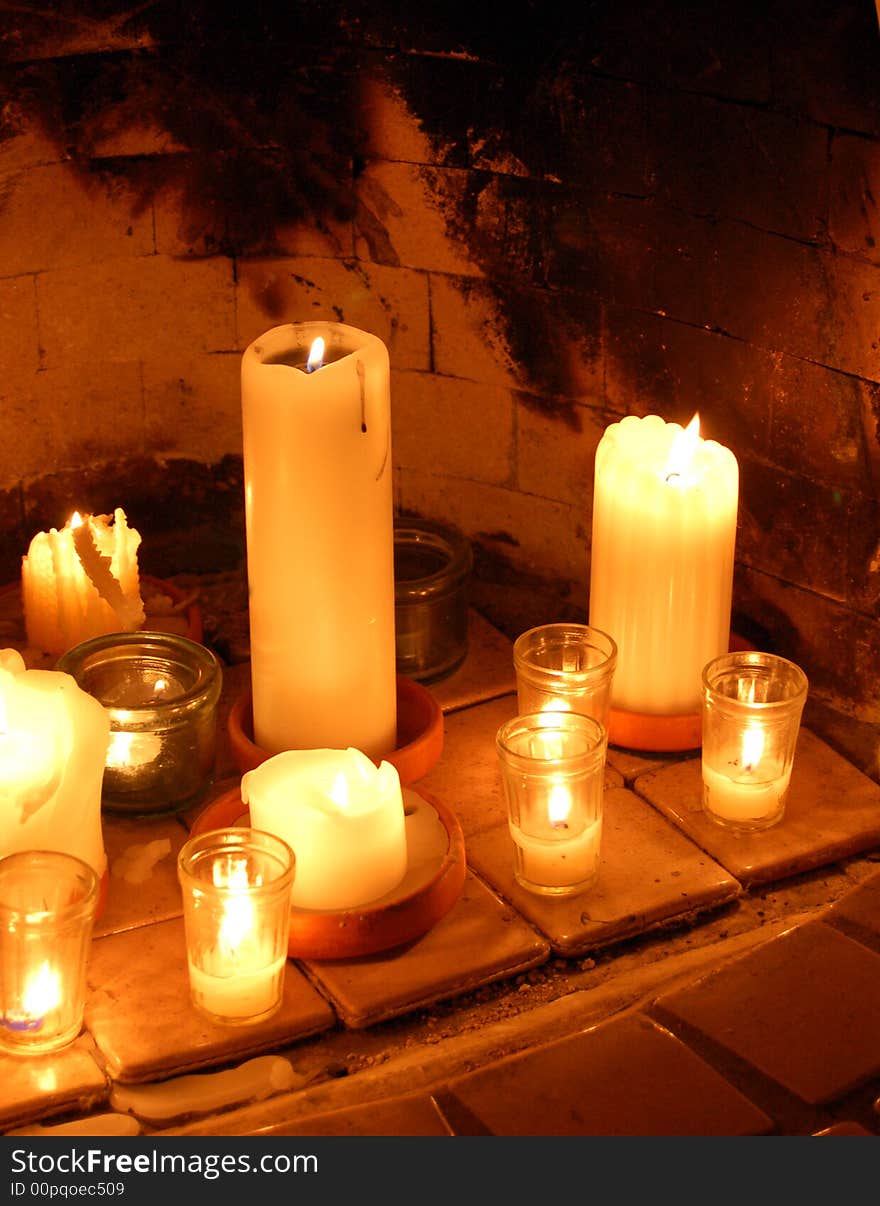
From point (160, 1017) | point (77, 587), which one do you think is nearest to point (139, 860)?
point (160, 1017)

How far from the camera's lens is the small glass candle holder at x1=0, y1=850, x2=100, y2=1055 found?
76.5 inches

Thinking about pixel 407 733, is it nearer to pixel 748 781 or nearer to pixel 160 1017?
pixel 748 781

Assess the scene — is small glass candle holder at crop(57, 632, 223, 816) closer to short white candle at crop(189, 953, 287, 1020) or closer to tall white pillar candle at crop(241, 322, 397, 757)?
tall white pillar candle at crop(241, 322, 397, 757)

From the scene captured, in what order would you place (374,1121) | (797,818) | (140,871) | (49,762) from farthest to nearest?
1. (797,818)
2. (140,871)
3. (49,762)
4. (374,1121)

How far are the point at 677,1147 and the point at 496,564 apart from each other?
4.48 feet

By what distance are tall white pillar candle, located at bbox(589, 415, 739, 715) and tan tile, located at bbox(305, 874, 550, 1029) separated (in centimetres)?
47

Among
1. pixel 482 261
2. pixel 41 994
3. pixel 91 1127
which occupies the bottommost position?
pixel 91 1127

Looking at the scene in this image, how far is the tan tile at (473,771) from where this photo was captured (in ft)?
8.02

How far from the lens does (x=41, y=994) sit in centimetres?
200

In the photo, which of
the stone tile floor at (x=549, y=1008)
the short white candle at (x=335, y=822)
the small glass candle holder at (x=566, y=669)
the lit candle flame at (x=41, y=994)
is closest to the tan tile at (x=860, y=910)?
the stone tile floor at (x=549, y=1008)

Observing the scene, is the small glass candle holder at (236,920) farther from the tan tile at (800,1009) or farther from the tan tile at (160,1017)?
the tan tile at (800,1009)

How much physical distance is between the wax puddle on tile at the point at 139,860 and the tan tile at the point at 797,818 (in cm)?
68

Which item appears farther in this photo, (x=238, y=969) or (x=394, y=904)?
(x=394, y=904)

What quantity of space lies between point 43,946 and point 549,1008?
0.61 m
